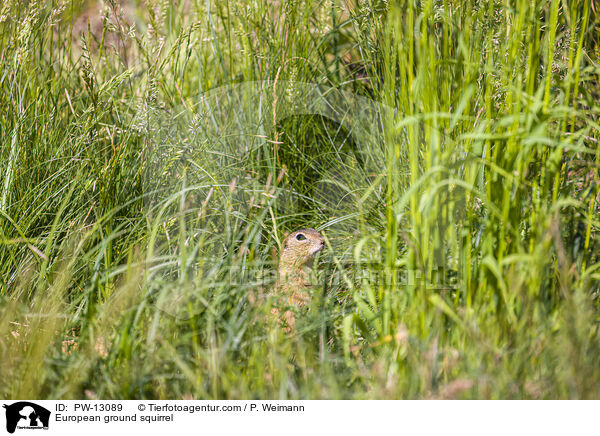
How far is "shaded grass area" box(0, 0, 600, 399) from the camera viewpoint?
1547 millimetres

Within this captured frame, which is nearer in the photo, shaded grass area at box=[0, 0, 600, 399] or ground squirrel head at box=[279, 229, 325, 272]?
shaded grass area at box=[0, 0, 600, 399]

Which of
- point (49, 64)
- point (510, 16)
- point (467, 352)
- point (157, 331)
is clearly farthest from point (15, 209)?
point (510, 16)

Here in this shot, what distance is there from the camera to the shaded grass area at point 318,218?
5.08 feet

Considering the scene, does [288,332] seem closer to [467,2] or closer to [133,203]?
[133,203]

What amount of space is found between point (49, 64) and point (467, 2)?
187 centimetres

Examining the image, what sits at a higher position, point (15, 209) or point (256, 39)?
point (256, 39)

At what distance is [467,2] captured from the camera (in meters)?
1.89

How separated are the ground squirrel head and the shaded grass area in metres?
0.08
